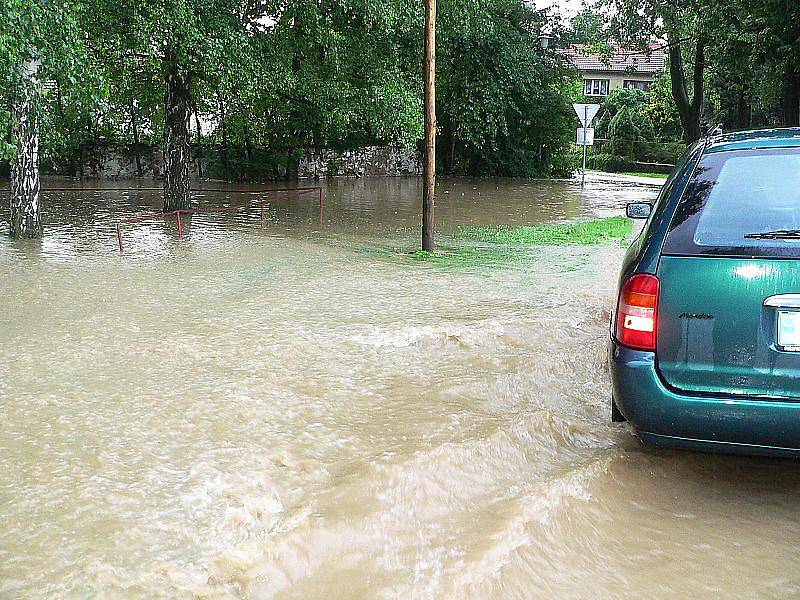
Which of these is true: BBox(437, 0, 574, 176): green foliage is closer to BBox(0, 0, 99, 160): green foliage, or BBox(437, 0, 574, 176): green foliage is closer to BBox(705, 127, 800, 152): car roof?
BBox(0, 0, 99, 160): green foliage

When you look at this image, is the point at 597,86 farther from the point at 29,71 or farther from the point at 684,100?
the point at 29,71

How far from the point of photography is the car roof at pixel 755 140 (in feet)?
13.4

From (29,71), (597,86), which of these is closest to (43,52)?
(29,71)

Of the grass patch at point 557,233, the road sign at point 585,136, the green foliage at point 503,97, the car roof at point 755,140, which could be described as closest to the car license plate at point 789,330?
the car roof at point 755,140

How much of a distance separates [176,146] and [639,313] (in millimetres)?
17703

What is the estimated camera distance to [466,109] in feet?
101

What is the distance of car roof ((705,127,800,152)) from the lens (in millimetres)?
4082

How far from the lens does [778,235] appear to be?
3.58m

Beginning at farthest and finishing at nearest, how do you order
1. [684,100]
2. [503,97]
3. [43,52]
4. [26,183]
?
[503,97]
[684,100]
[26,183]
[43,52]

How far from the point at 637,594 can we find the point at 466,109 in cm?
2861

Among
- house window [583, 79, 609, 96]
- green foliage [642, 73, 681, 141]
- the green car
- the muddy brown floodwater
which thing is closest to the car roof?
the green car

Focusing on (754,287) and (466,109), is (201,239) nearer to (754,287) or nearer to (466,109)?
(754,287)

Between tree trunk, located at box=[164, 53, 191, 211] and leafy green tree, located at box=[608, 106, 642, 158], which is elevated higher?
leafy green tree, located at box=[608, 106, 642, 158]

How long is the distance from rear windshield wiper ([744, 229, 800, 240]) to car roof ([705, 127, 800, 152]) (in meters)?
0.64
